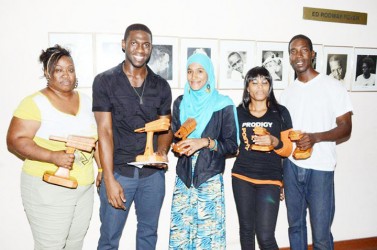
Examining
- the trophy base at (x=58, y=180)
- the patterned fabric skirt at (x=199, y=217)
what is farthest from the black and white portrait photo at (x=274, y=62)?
the trophy base at (x=58, y=180)

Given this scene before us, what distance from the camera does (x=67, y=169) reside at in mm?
1980

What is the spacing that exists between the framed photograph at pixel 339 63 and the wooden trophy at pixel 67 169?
2544 mm

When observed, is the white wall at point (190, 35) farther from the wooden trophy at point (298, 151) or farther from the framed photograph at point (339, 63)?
the wooden trophy at point (298, 151)

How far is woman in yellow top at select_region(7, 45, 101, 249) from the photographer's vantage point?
6.51ft

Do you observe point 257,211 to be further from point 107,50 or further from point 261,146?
point 107,50

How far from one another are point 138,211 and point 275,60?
1.96 m

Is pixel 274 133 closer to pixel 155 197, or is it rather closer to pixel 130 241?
pixel 155 197

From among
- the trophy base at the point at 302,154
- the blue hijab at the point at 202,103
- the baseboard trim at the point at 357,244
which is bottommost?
the baseboard trim at the point at 357,244

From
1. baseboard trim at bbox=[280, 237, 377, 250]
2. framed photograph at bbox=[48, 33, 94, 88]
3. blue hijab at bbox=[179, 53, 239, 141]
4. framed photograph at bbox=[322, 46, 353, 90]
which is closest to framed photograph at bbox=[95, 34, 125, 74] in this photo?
framed photograph at bbox=[48, 33, 94, 88]

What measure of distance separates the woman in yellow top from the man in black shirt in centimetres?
16

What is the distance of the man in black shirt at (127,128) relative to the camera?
2145 mm

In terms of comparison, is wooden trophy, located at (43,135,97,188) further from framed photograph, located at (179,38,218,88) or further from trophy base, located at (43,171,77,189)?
framed photograph, located at (179,38,218,88)

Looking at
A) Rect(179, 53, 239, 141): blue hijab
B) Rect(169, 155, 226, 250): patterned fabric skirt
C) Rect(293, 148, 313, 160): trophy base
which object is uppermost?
Rect(179, 53, 239, 141): blue hijab

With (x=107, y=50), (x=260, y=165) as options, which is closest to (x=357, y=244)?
(x=260, y=165)
